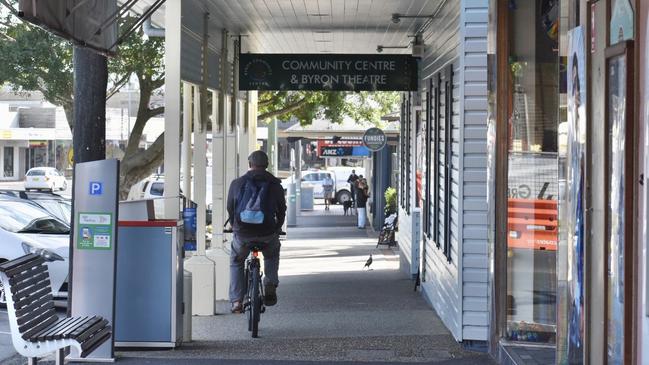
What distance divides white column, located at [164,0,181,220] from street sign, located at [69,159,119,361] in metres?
1.48

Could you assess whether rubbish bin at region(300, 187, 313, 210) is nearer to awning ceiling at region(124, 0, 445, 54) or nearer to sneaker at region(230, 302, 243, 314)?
awning ceiling at region(124, 0, 445, 54)

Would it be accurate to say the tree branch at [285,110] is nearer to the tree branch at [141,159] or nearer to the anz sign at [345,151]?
the tree branch at [141,159]

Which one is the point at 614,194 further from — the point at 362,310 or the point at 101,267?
the point at 362,310

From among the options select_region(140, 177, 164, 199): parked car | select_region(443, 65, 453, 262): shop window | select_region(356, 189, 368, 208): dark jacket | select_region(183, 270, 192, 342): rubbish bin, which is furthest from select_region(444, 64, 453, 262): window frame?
select_region(140, 177, 164, 199): parked car

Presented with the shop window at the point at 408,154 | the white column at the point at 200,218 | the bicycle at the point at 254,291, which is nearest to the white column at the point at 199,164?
the white column at the point at 200,218

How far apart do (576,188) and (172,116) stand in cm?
524

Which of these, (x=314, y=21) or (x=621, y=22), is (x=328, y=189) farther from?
(x=621, y=22)

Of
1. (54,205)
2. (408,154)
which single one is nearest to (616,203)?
(408,154)

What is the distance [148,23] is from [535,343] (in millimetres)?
7380

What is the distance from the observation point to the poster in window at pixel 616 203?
4.33 m

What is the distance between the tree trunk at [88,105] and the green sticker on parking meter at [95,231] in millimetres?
531

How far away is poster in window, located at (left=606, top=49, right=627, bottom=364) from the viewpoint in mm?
4332

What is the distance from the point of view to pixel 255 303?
9.62 meters

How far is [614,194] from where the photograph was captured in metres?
4.46
